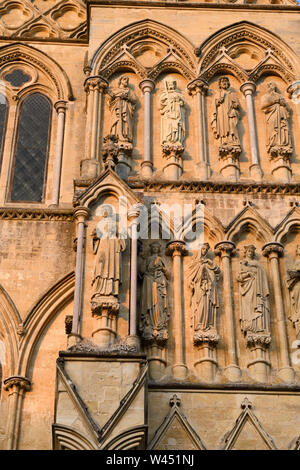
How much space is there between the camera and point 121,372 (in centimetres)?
1262

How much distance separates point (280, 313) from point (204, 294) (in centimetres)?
113

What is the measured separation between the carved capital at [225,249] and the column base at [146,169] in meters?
1.78

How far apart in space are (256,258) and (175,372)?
2.37 metres

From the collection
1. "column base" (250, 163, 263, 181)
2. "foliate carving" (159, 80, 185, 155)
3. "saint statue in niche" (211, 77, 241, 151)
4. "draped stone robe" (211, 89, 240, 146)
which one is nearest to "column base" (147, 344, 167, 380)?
"column base" (250, 163, 263, 181)

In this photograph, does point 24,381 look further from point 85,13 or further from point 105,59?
point 85,13

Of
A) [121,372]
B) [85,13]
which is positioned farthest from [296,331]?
[85,13]

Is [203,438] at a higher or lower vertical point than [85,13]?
lower

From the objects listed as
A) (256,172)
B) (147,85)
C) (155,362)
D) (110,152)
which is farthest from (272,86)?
(155,362)

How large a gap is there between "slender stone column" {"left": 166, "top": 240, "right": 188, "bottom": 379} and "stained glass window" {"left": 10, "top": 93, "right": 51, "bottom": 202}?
3.11 m

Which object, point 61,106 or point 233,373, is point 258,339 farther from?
point 61,106

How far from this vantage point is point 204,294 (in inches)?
544

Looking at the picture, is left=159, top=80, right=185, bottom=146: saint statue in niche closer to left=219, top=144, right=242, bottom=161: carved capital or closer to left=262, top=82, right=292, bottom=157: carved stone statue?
left=219, top=144, right=242, bottom=161: carved capital

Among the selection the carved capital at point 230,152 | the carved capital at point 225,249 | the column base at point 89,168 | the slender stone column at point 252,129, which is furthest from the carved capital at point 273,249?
the column base at point 89,168

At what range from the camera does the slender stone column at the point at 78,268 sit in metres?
13.2
